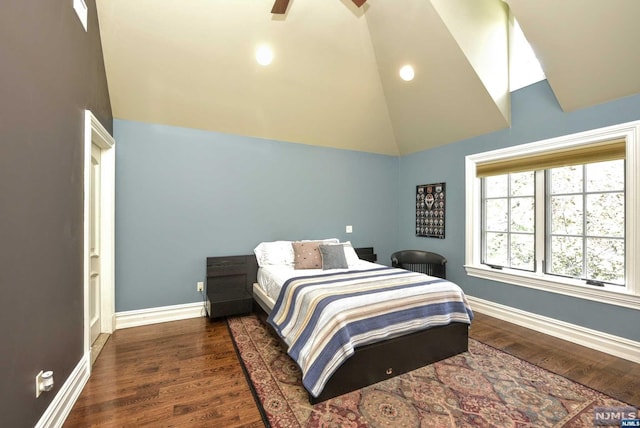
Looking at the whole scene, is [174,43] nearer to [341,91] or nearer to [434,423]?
[341,91]

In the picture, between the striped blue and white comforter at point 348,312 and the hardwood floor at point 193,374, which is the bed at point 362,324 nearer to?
the striped blue and white comforter at point 348,312

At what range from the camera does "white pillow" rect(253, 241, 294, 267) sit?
11.8ft

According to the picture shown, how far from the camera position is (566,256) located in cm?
303

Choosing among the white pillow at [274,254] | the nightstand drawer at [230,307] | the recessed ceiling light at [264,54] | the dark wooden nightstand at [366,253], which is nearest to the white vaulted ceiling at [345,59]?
the recessed ceiling light at [264,54]

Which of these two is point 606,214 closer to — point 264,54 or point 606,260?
point 606,260

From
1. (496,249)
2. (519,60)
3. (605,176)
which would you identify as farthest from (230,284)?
(519,60)

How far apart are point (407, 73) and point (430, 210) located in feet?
6.83

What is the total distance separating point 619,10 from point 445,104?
1602 mm

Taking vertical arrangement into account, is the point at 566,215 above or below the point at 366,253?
above

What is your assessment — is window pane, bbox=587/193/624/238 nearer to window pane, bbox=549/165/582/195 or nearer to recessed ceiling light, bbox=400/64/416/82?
window pane, bbox=549/165/582/195

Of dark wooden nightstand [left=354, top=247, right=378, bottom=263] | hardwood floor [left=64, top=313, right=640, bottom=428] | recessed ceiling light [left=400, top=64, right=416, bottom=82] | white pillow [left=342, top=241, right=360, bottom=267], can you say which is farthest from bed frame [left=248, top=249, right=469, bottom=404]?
recessed ceiling light [left=400, top=64, right=416, bottom=82]

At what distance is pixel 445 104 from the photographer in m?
3.55

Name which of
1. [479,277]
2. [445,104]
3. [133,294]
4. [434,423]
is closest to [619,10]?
[445,104]

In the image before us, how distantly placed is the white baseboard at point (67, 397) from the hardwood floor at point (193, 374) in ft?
0.16
